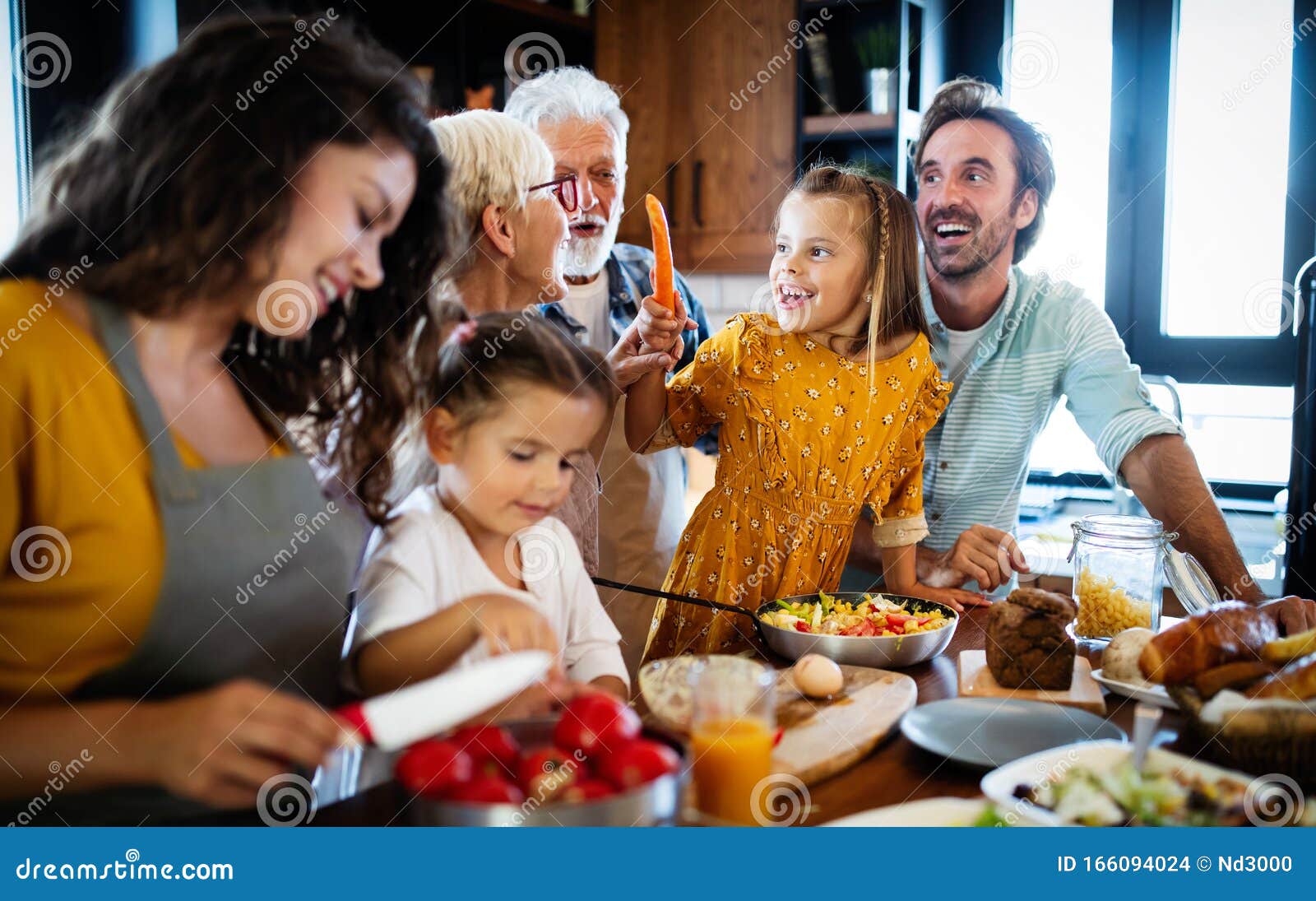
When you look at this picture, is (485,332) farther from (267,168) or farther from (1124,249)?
(1124,249)

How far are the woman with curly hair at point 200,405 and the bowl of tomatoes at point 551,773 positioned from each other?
0.34 ft

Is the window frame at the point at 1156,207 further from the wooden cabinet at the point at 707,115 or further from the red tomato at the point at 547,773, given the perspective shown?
the red tomato at the point at 547,773

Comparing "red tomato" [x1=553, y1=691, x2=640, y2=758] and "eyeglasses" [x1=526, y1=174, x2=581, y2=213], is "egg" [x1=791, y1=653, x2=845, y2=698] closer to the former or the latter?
"red tomato" [x1=553, y1=691, x2=640, y2=758]

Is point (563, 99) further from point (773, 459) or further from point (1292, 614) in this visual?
point (1292, 614)

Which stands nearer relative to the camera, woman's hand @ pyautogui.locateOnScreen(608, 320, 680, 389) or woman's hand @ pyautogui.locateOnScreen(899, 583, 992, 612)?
woman's hand @ pyautogui.locateOnScreen(608, 320, 680, 389)

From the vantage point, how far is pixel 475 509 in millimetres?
1008

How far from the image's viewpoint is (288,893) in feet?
3.41

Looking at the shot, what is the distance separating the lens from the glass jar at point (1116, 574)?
4.71ft

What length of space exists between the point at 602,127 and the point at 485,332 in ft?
2.35

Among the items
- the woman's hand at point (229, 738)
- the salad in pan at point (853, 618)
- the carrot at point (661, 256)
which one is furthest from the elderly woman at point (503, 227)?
the salad in pan at point (853, 618)

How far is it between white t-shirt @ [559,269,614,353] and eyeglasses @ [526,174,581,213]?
178mm

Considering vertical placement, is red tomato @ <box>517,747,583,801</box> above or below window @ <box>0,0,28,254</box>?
below

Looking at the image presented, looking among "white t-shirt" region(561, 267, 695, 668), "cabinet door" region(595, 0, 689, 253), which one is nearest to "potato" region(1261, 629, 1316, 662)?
"white t-shirt" region(561, 267, 695, 668)

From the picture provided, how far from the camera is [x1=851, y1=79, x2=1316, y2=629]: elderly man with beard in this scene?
1.69 m
